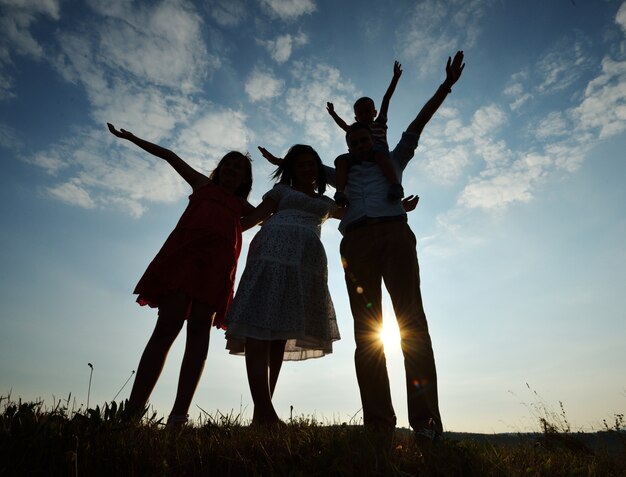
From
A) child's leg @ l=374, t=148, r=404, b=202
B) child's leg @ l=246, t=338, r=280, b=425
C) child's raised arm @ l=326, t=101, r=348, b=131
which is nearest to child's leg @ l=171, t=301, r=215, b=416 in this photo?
child's leg @ l=246, t=338, r=280, b=425

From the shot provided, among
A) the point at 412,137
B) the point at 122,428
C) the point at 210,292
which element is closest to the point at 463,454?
the point at 122,428

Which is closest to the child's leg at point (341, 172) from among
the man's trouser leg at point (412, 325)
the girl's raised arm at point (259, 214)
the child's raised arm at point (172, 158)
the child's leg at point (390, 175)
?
the child's leg at point (390, 175)

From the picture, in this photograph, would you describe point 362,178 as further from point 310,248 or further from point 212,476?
point 212,476

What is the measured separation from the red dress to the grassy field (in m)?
1.22

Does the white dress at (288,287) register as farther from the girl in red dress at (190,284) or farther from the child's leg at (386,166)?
the child's leg at (386,166)

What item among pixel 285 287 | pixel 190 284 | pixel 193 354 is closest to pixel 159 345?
pixel 193 354

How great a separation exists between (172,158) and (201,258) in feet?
4.28

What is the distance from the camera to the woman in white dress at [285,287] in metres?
3.75

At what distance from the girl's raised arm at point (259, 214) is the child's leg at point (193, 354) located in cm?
108

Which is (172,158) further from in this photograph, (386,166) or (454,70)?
(454,70)

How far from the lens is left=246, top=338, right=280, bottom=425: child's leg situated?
11.8 ft

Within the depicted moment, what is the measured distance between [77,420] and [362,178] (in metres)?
2.86

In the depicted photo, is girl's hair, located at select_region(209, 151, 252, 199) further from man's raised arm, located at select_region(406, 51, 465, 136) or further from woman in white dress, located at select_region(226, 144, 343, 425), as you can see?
man's raised arm, located at select_region(406, 51, 465, 136)

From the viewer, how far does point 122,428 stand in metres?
2.24
